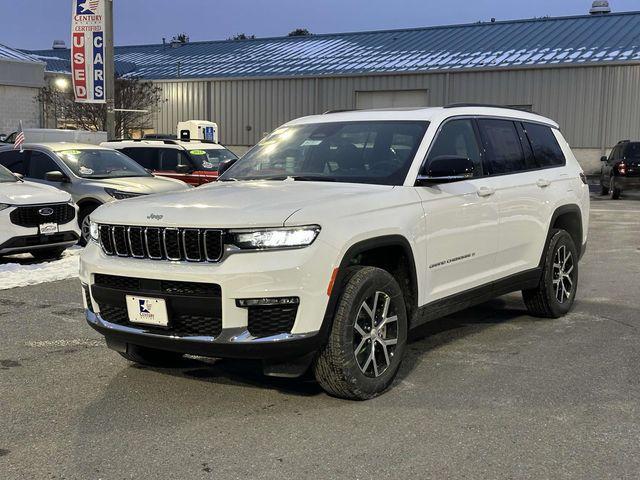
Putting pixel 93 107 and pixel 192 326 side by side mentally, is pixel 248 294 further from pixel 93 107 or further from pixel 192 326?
pixel 93 107

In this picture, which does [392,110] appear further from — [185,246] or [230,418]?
[230,418]

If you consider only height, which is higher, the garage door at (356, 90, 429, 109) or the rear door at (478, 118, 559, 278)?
the garage door at (356, 90, 429, 109)

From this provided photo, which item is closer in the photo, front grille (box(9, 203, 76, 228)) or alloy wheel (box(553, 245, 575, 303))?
alloy wheel (box(553, 245, 575, 303))

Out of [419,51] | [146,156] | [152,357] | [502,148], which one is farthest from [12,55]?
[152,357]

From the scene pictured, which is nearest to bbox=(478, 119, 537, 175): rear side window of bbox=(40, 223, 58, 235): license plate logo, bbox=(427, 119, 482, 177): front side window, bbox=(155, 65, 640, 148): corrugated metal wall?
bbox=(427, 119, 482, 177): front side window

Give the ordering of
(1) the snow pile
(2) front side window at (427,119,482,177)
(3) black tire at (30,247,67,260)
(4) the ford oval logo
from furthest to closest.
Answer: (3) black tire at (30,247,67,260), (4) the ford oval logo, (1) the snow pile, (2) front side window at (427,119,482,177)

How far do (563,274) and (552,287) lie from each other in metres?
0.28

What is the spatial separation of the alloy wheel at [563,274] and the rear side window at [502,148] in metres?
0.89

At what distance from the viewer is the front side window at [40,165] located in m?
12.0

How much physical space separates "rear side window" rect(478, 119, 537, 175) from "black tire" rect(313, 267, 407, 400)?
70.6 inches

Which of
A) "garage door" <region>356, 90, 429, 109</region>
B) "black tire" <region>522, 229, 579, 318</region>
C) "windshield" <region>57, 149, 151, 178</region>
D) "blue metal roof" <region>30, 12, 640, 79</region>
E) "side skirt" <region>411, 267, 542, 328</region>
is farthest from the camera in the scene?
"garage door" <region>356, 90, 429, 109</region>

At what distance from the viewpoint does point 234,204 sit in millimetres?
4402

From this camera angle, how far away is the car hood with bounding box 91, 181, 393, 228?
13.7ft

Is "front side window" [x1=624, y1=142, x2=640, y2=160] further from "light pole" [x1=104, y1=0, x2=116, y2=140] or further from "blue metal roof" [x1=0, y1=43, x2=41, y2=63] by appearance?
"blue metal roof" [x1=0, y1=43, x2=41, y2=63]
